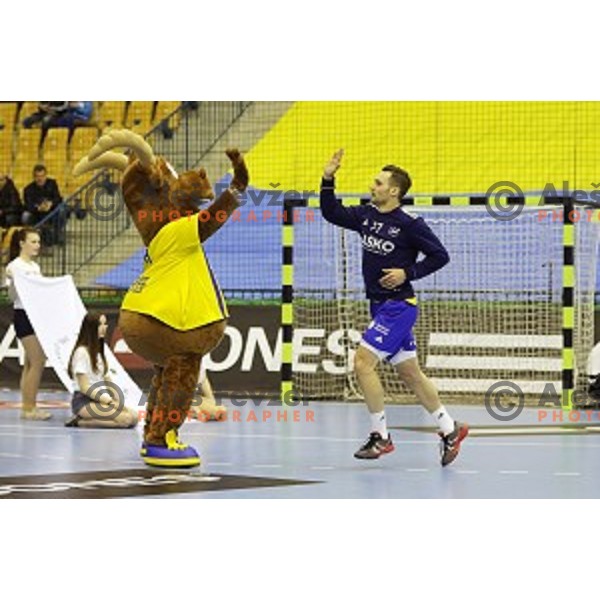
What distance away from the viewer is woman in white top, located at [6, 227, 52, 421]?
1283cm

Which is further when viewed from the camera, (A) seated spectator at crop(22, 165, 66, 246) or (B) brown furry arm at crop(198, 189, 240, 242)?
(A) seated spectator at crop(22, 165, 66, 246)

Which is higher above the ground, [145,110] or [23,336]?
[145,110]

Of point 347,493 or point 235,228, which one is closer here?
point 347,493

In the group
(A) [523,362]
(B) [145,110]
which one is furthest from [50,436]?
(B) [145,110]

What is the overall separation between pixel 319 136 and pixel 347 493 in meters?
9.82

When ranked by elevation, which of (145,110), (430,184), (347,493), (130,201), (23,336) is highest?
(145,110)

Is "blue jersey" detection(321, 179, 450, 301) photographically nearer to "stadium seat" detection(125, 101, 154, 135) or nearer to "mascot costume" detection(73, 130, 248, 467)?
"mascot costume" detection(73, 130, 248, 467)

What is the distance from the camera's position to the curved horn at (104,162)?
944 cm

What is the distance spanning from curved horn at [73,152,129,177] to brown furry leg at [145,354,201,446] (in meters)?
1.46

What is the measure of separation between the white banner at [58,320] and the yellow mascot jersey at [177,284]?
3.71 meters

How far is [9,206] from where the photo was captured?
61.4 ft

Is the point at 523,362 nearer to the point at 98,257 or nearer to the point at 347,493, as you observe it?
the point at 98,257

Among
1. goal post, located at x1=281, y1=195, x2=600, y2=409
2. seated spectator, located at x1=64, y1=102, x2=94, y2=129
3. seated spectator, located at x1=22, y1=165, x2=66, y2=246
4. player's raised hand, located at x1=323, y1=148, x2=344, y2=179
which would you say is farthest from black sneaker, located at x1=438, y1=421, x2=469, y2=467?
seated spectator, located at x1=64, y1=102, x2=94, y2=129

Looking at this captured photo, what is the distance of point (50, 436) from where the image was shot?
11.5 meters
